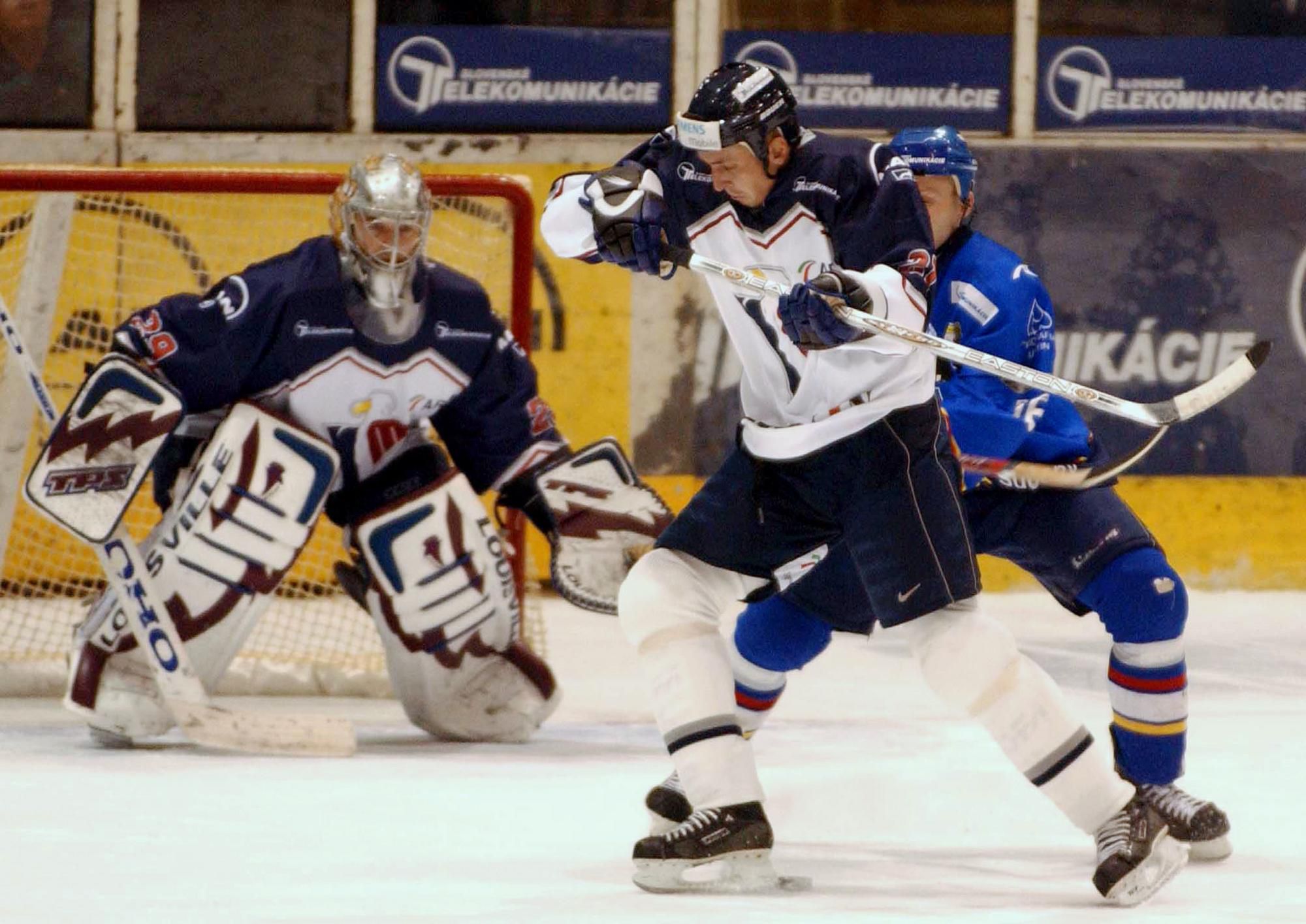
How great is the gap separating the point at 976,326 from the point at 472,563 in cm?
123

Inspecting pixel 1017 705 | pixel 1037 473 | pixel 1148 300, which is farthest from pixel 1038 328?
pixel 1148 300

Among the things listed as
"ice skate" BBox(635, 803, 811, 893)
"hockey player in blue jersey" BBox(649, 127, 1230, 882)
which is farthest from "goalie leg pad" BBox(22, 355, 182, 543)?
"ice skate" BBox(635, 803, 811, 893)

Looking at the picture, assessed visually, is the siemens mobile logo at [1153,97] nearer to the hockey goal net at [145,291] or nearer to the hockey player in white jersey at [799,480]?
the hockey goal net at [145,291]

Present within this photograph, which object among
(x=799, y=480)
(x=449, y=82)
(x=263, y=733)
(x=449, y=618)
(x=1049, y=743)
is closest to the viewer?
(x=1049, y=743)

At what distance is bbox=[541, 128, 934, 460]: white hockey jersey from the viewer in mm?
2727

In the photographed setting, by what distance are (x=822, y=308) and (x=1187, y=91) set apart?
3.66 m

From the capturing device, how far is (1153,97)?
5.91m

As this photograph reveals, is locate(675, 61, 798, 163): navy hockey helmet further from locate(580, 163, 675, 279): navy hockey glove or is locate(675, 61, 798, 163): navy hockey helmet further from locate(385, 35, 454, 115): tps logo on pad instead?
locate(385, 35, 454, 115): tps logo on pad

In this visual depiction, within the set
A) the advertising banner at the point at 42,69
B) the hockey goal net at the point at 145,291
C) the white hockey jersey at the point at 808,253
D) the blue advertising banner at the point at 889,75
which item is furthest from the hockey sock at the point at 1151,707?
the advertising banner at the point at 42,69

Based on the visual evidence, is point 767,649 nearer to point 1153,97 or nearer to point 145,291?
point 145,291

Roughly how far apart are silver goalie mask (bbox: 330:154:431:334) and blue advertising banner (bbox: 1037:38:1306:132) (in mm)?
2616

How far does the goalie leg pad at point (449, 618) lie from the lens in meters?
3.94

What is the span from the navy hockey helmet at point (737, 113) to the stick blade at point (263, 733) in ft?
4.76

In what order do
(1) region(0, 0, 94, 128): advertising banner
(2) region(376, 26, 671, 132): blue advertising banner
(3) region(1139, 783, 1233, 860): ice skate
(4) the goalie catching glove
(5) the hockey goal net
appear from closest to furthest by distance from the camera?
(3) region(1139, 783, 1233, 860): ice skate, (4) the goalie catching glove, (5) the hockey goal net, (1) region(0, 0, 94, 128): advertising banner, (2) region(376, 26, 671, 132): blue advertising banner
